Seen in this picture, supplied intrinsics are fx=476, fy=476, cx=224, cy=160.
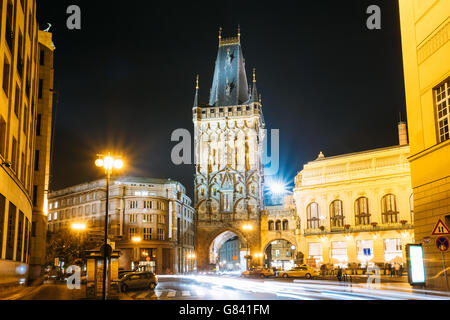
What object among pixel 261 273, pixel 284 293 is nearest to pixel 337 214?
pixel 261 273

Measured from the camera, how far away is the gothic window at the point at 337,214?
64.2 metres

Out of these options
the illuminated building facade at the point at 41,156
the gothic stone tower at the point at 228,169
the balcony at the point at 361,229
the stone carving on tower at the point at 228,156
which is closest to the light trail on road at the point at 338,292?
the illuminated building facade at the point at 41,156

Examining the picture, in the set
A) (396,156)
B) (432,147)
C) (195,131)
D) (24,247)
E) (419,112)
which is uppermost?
(195,131)

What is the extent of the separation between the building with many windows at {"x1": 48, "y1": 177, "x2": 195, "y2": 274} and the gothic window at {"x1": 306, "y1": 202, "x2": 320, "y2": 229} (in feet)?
92.3

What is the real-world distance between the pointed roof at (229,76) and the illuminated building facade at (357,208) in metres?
29.1

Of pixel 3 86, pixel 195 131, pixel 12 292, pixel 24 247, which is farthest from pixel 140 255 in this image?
pixel 3 86

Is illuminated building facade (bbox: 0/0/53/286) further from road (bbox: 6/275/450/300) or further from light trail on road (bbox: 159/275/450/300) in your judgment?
light trail on road (bbox: 159/275/450/300)

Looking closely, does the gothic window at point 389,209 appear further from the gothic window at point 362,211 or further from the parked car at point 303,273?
the parked car at point 303,273

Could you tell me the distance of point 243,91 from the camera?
94.3 meters

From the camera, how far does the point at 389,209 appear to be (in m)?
60.5

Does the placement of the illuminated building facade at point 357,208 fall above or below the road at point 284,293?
above
